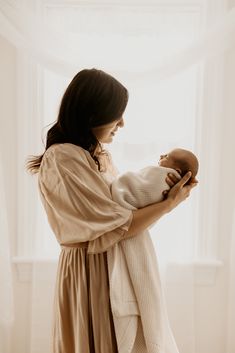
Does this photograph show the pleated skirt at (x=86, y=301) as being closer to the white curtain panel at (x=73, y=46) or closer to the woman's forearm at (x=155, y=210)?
the woman's forearm at (x=155, y=210)

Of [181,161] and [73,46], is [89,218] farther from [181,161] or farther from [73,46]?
[73,46]

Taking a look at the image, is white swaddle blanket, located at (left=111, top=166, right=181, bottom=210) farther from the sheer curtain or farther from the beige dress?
the sheer curtain

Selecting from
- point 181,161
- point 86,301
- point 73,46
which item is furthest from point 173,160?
point 73,46

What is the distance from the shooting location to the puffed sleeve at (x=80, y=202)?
3.43 ft

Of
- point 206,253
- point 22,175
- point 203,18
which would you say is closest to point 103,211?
point 22,175

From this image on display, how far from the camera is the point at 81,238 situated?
3.44 feet

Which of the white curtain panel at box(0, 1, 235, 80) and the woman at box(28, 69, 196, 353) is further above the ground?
the white curtain panel at box(0, 1, 235, 80)

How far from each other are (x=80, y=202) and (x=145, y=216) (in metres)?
0.20

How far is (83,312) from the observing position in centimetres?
113

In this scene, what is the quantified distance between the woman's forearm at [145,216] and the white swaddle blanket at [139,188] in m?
0.03

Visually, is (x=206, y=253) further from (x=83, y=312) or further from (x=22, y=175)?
(x=22, y=175)

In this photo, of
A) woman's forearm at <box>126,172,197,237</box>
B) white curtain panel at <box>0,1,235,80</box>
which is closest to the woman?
woman's forearm at <box>126,172,197,237</box>

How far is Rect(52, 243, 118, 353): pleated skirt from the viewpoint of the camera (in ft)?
3.70

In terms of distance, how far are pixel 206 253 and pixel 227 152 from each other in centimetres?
51
